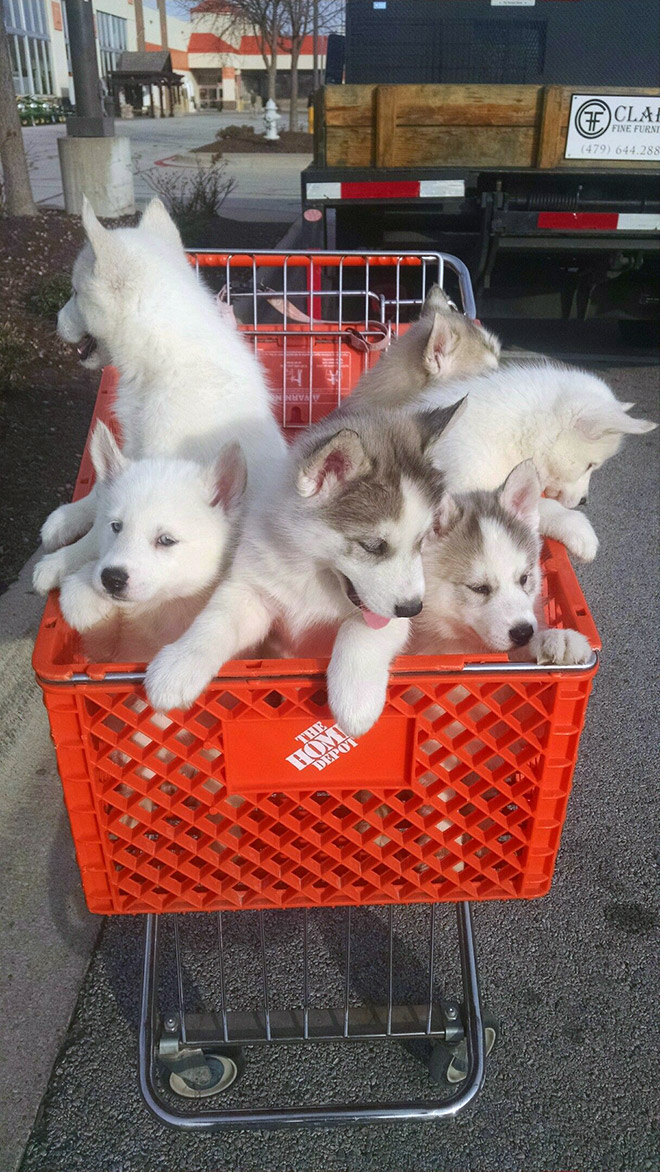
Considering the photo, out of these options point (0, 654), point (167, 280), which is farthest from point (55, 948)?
point (167, 280)

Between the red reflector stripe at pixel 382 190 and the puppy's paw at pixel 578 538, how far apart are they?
5663mm

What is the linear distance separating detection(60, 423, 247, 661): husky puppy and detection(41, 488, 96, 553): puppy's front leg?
9.8 inches

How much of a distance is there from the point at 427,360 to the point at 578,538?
1225 millimetres

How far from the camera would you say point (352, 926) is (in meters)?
3.17

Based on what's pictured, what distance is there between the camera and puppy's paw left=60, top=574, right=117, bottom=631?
2314mm

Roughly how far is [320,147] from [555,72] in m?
3.50

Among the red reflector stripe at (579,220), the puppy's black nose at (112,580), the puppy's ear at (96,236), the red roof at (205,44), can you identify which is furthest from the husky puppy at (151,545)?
the red roof at (205,44)

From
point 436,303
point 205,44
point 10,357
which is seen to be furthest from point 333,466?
point 205,44

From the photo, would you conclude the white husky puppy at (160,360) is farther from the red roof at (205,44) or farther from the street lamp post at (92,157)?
the red roof at (205,44)

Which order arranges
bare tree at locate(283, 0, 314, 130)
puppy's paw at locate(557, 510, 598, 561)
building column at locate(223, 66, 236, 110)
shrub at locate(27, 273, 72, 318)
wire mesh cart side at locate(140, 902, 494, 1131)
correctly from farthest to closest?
building column at locate(223, 66, 236, 110) < bare tree at locate(283, 0, 314, 130) < shrub at locate(27, 273, 72, 318) < puppy's paw at locate(557, 510, 598, 561) < wire mesh cart side at locate(140, 902, 494, 1131)

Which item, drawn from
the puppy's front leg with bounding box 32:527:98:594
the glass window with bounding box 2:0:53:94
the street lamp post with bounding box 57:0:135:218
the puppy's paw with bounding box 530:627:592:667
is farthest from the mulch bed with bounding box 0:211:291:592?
the glass window with bounding box 2:0:53:94

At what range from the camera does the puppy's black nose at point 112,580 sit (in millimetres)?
2352

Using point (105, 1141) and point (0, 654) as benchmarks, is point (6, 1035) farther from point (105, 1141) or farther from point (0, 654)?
point (0, 654)

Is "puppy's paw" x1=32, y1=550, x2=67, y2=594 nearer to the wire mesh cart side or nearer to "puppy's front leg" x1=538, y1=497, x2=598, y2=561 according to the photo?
the wire mesh cart side
